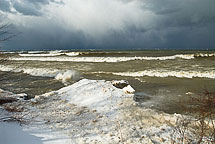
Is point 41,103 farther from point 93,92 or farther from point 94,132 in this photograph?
point 94,132

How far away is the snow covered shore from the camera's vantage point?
467cm

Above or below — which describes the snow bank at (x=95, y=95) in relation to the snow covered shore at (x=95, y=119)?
above

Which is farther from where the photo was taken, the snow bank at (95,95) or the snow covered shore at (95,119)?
the snow bank at (95,95)

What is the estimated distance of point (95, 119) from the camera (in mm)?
5934

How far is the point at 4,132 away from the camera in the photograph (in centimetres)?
473

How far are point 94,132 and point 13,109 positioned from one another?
381 centimetres

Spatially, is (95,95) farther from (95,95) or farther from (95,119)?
(95,119)

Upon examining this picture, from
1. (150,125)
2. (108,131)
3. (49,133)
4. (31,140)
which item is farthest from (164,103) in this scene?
(31,140)

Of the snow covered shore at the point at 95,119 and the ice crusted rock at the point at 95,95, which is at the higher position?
the ice crusted rock at the point at 95,95

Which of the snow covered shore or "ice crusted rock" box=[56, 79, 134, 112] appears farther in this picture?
"ice crusted rock" box=[56, 79, 134, 112]

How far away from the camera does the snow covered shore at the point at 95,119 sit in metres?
4.67

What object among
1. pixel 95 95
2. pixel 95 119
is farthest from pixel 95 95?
pixel 95 119

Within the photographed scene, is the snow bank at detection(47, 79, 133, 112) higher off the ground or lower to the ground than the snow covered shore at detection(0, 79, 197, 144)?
higher

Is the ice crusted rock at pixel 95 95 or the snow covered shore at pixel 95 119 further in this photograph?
the ice crusted rock at pixel 95 95
